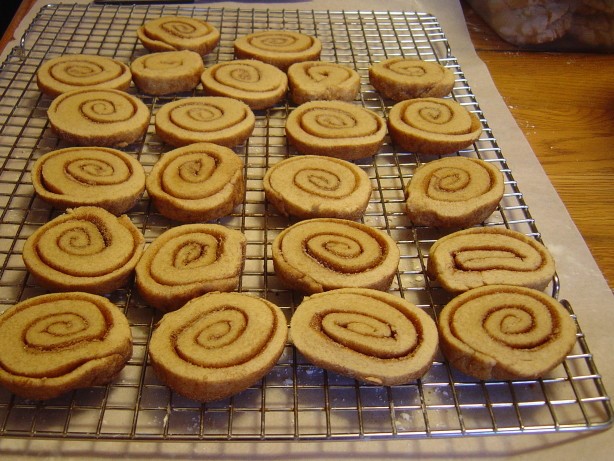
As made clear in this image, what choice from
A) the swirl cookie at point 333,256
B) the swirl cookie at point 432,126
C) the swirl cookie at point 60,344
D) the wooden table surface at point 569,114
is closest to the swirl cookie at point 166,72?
the wooden table surface at point 569,114

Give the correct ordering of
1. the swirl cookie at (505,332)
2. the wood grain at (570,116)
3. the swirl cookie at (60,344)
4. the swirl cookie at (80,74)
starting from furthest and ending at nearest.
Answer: the swirl cookie at (80,74) < the wood grain at (570,116) < the swirl cookie at (505,332) < the swirl cookie at (60,344)

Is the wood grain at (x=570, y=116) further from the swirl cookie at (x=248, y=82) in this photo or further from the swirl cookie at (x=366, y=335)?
the swirl cookie at (x=248, y=82)

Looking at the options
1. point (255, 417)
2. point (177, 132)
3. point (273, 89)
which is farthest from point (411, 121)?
point (255, 417)

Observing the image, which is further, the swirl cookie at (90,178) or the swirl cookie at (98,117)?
the swirl cookie at (98,117)

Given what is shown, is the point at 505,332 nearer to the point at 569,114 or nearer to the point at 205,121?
the point at 205,121

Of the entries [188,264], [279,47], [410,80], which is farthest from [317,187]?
[279,47]

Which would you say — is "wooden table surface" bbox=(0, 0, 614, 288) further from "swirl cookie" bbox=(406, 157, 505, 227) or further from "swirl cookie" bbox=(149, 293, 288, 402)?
"swirl cookie" bbox=(149, 293, 288, 402)

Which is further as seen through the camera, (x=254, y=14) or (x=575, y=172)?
(x=254, y=14)

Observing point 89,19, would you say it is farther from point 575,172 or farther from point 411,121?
point 575,172
